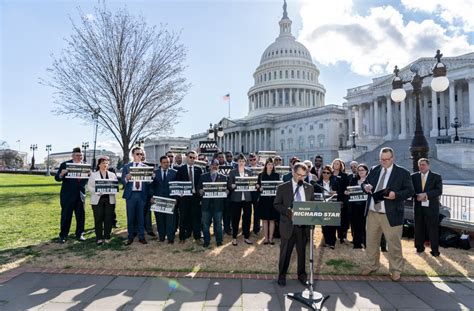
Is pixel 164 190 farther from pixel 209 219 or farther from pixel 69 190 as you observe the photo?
pixel 69 190

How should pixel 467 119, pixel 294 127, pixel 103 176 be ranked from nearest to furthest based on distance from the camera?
pixel 103 176 → pixel 467 119 → pixel 294 127

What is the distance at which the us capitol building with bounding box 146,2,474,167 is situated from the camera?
5594 cm

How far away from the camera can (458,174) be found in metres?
37.3

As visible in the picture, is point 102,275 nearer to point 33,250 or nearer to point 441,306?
point 33,250

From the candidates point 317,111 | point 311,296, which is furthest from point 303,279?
point 317,111

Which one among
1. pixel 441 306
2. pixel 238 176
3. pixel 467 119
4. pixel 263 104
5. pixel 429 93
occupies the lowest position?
pixel 441 306

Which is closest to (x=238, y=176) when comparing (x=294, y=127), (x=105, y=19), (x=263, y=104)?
(x=105, y=19)

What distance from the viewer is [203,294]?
5613 millimetres

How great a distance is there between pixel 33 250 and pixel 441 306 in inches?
344

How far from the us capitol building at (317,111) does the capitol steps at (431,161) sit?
3252 mm

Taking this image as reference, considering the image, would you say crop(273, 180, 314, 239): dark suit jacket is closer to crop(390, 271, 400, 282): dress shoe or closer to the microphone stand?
the microphone stand

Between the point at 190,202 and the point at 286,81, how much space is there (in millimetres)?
101127

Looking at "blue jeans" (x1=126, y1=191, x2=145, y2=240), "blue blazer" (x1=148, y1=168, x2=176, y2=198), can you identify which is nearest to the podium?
"blue blazer" (x1=148, y1=168, x2=176, y2=198)

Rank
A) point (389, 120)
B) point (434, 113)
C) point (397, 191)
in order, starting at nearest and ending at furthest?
point (397, 191)
point (434, 113)
point (389, 120)
